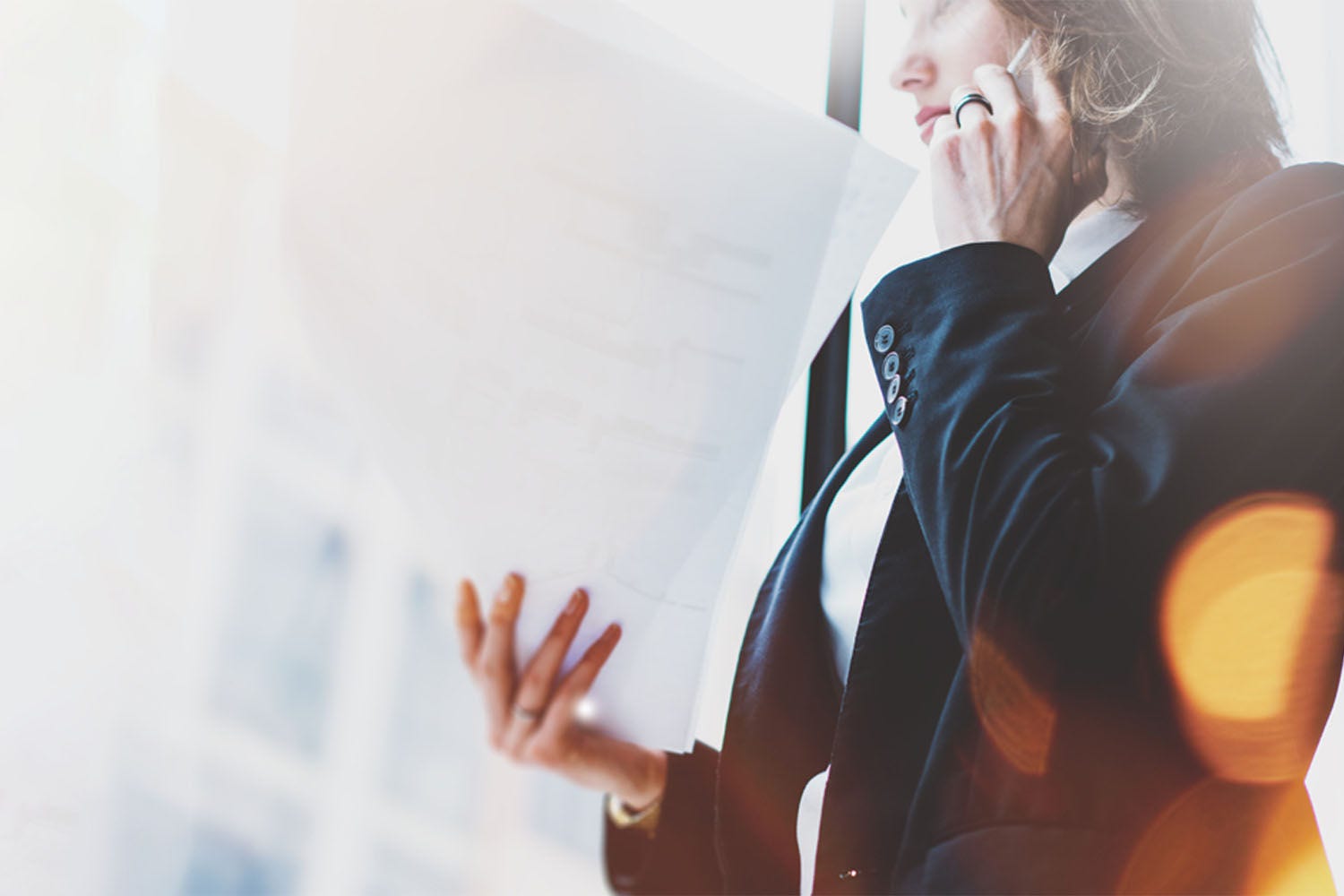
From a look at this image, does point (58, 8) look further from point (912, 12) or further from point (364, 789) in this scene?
point (364, 789)

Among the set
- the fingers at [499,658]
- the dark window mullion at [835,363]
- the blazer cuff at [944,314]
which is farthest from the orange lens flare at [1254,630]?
the dark window mullion at [835,363]

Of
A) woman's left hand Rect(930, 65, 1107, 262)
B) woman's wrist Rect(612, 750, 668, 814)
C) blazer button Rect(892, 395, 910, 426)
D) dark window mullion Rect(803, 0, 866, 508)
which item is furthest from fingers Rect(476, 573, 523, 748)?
dark window mullion Rect(803, 0, 866, 508)

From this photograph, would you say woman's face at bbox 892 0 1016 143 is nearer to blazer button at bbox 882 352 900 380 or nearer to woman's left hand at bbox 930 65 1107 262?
woman's left hand at bbox 930 65 1107 262

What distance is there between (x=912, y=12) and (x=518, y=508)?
0.54 meters

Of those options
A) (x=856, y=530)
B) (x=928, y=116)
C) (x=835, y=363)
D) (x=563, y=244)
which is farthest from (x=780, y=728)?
(x=835, y=363)

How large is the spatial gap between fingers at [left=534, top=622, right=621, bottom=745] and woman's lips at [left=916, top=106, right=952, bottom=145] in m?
0.46

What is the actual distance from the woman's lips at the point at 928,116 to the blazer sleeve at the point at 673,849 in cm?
55

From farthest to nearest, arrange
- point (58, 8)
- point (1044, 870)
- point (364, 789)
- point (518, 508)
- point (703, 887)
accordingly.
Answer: point (364, 789) < point (703, 887) < point (58, 8) < point (518, 508) < point (1044, 870)

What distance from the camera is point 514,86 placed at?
19.5 inches

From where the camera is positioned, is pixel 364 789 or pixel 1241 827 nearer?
pixel 1241 827

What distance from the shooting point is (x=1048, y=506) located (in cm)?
44

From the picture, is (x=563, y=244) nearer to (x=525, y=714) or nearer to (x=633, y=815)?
(x=525, y=714)

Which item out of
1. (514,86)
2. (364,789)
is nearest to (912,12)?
(514,86)

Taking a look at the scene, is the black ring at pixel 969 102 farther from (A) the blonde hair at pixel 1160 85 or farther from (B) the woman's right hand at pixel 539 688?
(B) the woman's right hand at pixel 539 688
